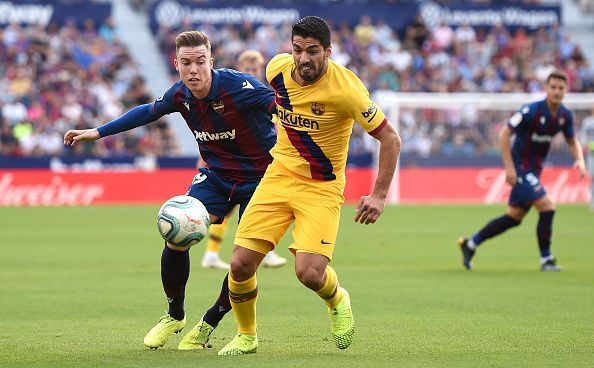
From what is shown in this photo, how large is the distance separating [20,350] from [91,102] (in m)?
22.8

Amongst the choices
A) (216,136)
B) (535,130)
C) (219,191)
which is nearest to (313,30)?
(216,136)

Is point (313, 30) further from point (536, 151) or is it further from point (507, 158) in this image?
point (536, 151)

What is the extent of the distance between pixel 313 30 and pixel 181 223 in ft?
5.18

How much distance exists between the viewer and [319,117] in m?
7.34

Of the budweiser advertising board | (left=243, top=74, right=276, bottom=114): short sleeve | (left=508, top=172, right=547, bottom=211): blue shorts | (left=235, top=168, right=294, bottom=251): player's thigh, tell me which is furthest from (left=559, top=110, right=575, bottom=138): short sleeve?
the budweiser advertising board

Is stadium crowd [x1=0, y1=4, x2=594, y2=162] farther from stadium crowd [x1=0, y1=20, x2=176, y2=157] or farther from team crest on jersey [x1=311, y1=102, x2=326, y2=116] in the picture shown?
team crest on jersey [x1=311, y1=102, x2=326, y2=116]

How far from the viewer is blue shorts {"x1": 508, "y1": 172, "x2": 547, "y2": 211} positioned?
1344 centimetres

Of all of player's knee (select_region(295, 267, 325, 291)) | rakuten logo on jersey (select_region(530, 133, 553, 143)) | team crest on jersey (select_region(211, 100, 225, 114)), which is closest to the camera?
player's knee (select_region(295, 267, 325, 291))

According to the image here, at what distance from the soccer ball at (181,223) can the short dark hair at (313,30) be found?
4.63 ft

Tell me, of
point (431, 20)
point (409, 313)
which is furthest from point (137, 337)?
point (431, 20)

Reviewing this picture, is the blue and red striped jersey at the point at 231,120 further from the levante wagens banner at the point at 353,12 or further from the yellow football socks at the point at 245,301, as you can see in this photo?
the levante wagens banner at the point at 353,12

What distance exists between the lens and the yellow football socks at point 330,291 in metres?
7.46

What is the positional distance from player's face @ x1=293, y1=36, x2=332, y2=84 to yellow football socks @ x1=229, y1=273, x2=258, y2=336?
1455mm

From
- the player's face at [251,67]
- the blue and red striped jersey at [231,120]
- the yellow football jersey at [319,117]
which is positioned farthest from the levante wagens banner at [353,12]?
the yellow football jersey at [319,117]
